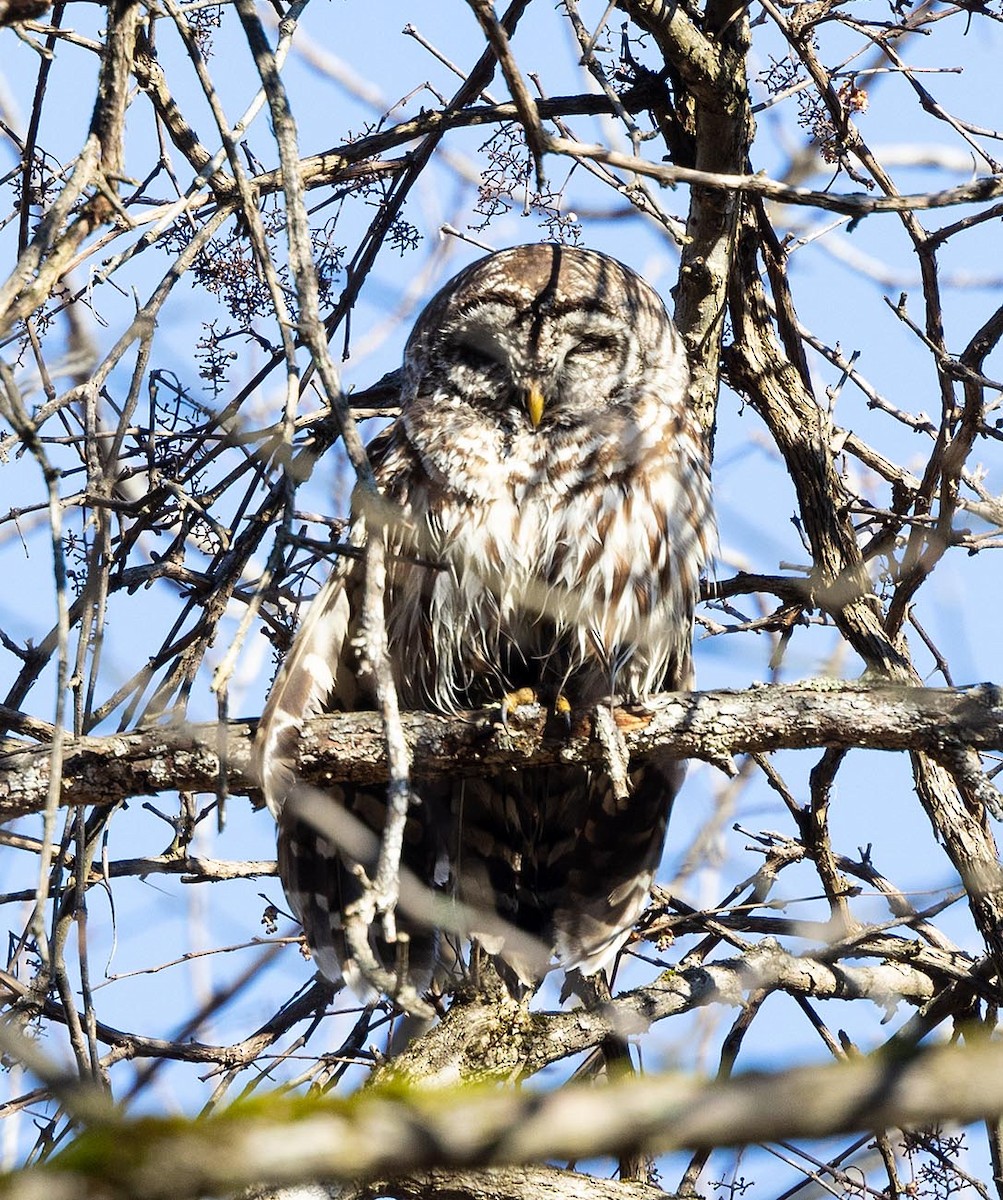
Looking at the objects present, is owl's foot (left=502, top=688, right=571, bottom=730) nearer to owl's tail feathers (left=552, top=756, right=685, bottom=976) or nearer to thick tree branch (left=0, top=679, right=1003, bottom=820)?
thick tree branch (left=0, top=679, right=1003, bottom=820)

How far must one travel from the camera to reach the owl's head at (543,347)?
441cm

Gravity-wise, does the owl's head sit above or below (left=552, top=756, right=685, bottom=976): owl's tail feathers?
above

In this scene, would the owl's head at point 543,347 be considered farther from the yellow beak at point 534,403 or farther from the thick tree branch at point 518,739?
the thick tree branch at point 518,739

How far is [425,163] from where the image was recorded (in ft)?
13.5

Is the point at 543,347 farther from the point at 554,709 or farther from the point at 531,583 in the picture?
the point at 554,709

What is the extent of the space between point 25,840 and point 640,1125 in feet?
9.07

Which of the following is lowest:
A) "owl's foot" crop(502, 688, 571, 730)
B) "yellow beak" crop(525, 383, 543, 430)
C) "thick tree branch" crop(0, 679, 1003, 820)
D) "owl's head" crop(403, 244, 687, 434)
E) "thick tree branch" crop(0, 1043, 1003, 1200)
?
"thick tree branch" crop(0, 1043, 1003, 1200)

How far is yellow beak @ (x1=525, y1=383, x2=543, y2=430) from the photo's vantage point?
4.29 m

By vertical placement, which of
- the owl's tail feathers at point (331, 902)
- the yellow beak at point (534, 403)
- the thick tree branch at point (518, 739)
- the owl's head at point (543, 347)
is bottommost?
the owl's tail feathers at point (331, 902)

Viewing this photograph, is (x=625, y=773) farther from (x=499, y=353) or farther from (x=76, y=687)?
(x=499, y=353)

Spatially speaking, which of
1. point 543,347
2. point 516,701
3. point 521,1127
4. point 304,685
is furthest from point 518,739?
point 521,1127

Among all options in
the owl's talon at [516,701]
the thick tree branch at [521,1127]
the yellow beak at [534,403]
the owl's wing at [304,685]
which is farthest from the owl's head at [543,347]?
the thick tree branch at [521,1127]

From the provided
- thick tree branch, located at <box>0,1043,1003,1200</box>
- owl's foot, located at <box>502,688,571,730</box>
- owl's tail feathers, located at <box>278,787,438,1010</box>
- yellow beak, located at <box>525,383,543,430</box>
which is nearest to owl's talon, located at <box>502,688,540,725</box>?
owl's foot, located at <box>502,688,571,730</box>

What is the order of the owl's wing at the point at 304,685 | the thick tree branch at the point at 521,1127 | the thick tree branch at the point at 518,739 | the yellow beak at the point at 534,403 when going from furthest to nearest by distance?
the yellow beak at the point at 534,403 → the owl's wing at the point at 304,685 → the thick tree branch at the point at 518,739 → the thick tree branch at the point at 521,1127
